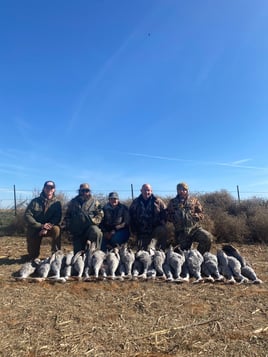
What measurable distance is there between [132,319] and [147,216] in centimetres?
420

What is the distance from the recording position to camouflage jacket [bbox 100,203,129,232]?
27.8ft

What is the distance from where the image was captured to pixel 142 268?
6.91 meters

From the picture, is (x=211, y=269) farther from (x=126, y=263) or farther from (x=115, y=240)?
(x=115, y=240)

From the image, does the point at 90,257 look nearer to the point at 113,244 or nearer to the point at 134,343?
the point at 113,244

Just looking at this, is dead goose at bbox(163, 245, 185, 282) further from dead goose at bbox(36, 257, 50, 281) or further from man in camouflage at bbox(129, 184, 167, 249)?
dead goose at bbox(36, 257, 50, 281)

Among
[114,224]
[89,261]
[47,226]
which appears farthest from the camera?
[114,224]

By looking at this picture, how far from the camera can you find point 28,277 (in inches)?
252

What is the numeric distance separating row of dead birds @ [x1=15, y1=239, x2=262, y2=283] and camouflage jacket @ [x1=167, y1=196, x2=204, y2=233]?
1118 millimetres

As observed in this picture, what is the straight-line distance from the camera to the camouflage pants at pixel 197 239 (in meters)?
8.05

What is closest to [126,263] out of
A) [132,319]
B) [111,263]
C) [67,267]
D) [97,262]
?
[111,263]

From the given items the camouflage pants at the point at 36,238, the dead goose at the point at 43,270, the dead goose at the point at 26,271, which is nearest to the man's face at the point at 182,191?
the camouflage pants at the point at 36,238

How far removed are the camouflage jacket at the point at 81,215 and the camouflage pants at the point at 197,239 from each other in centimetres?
188

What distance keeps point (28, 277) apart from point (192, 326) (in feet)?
10.9

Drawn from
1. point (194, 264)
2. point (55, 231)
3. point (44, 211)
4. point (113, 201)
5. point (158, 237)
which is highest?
point (113, 201)
